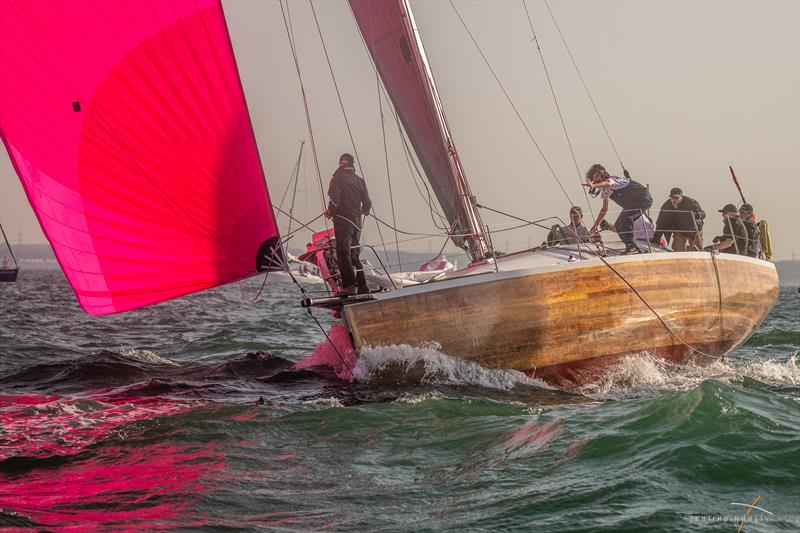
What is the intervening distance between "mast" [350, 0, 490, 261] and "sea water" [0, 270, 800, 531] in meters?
2.48

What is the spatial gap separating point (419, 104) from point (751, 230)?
15.7ft

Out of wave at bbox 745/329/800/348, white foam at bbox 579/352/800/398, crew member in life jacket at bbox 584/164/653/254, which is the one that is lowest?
wave at bbox 745/329/800/348

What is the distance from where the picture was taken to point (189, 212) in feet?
29.9

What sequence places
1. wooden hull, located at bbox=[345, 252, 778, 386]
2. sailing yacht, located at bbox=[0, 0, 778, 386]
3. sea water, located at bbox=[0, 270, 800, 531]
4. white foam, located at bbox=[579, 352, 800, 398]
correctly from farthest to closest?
white foam, located at bbox=[579, 352, 800, 398]
wooden hull, located at bbox=[345, 252, 778, 386]
sailing yacht, located at bbox=[0, 0, 778, 386]
sea water, located at bbox=[0, 270, 800, 531]

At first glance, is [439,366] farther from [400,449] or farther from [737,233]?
[737,233]

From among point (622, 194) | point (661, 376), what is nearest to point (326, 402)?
point (661, 376)

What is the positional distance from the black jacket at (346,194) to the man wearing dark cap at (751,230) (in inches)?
215

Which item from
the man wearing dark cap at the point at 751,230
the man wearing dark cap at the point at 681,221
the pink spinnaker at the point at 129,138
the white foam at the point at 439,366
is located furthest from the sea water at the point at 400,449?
the man wearing dark cap at the point at 751,230

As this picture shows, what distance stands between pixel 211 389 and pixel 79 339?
7.90 m

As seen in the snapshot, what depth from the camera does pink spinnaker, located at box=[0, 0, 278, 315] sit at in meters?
8.45

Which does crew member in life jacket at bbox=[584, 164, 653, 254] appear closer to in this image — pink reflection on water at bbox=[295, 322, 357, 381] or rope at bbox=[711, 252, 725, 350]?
rope at bbox=[711, 252, 725, 350]

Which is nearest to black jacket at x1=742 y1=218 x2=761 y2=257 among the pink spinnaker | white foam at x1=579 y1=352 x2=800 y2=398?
white foam at x1=579 y1=352 x2=800 y2=398

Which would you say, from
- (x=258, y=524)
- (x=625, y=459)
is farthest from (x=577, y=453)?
(x=258, y=524)

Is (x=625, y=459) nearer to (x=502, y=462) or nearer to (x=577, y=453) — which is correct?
(x=577, y=453)
